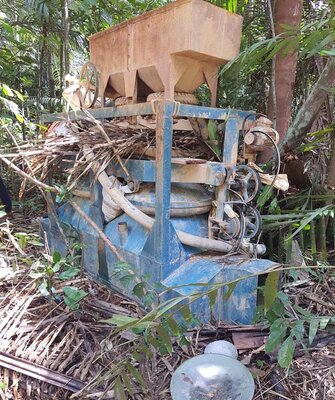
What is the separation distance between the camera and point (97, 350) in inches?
84.5

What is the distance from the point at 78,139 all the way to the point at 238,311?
5.69 ft

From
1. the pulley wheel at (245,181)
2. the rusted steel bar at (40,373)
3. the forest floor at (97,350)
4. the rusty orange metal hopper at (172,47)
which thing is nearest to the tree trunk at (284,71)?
the rusty orange metal hopper at (172,47)

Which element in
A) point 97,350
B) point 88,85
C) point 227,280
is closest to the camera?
point 97,350

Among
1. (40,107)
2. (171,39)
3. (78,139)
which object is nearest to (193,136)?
(171,39)

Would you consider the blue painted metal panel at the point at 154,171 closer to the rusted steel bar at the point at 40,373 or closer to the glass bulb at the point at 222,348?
the glass bulb at the point at 222,348

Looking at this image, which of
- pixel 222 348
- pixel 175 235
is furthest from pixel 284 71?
pixel 222 348

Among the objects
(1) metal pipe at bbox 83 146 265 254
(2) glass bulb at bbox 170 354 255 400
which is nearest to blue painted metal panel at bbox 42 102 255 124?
(1) metal pipe at bbox 83 146 265 254

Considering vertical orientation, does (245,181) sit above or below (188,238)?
above

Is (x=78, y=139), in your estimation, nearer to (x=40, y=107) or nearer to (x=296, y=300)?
(x=296, y=300)

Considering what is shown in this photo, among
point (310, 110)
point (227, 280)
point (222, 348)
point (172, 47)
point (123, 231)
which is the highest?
point (172, 47)

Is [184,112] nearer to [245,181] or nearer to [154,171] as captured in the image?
Answer: [154,171]

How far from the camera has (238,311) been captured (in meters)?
2.27

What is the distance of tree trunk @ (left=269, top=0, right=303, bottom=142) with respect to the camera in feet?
10.9

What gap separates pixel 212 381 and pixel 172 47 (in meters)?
1.95
